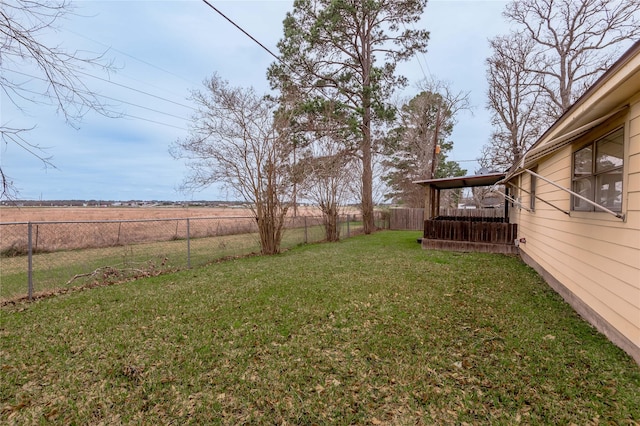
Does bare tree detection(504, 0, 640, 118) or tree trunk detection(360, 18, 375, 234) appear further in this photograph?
tree trunk detection(360, 18, 375, 234)

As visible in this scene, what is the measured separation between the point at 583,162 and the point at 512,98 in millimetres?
14760

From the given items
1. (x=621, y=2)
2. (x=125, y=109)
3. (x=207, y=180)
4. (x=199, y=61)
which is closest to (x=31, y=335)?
(x=125, y=109)

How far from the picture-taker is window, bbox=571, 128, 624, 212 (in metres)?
3.02

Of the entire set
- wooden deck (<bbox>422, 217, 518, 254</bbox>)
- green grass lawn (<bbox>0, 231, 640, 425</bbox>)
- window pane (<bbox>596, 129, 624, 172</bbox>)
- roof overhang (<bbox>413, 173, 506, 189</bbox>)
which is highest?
roof overhang (<bbox>413, 173, 506, 189</bbox>)

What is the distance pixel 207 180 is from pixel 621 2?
665 inches

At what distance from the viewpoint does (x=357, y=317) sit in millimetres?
3760

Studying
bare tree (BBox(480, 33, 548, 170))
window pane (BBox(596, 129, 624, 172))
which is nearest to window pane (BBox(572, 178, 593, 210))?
window pane (BBox(596, 129, 624, 172))

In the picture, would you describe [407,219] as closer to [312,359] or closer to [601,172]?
[601,172]

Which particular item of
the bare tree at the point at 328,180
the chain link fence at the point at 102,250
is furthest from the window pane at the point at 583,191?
the bare tree at the point at 328,180

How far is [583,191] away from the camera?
396cm

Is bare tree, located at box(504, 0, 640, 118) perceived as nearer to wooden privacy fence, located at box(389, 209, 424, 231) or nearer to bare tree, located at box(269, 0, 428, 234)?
bare tree, located at box(269, 0, 428, 234)

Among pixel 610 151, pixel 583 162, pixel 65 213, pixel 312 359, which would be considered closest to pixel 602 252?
pixel 610 151

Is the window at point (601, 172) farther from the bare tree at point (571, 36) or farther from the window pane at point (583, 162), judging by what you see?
A: the bare tree at point (571, 36)

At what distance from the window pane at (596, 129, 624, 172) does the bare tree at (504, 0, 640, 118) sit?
40.5 ft
